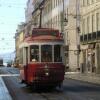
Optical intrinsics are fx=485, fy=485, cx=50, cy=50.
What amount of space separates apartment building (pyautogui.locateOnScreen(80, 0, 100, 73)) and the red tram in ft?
112

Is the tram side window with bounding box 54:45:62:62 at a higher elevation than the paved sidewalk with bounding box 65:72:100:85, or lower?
higher

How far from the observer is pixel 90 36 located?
6519 centimetres

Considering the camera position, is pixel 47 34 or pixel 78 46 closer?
pixel 47 34

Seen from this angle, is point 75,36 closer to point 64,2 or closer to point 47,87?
point 64,2

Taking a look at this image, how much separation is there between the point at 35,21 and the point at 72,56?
4878cm

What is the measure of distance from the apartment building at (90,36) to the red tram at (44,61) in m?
34.1

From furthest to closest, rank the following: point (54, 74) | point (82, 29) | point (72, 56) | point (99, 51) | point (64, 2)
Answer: point (64, 2), point (72, 56), point (82, 29), point (99, 51), point (54, 74)

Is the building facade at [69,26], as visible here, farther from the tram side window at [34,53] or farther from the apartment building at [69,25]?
the tram side window at [34,53]

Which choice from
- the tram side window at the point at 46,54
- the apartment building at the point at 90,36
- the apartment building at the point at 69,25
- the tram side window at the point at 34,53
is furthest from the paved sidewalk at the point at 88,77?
the apartment building at the point at 69,25

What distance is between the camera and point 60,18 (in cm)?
8712

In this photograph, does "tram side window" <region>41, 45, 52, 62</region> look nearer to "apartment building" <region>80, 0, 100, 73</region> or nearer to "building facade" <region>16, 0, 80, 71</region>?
"apartment building" <region>80, 0, 100, 73</region>

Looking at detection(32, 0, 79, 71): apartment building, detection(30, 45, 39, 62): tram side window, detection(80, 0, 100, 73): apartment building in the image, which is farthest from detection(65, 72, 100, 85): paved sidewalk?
detection(32, 0, 79, 71): apartment building

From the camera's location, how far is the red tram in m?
27.0

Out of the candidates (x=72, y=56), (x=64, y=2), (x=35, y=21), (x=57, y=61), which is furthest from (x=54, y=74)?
(x=35, y=21)
